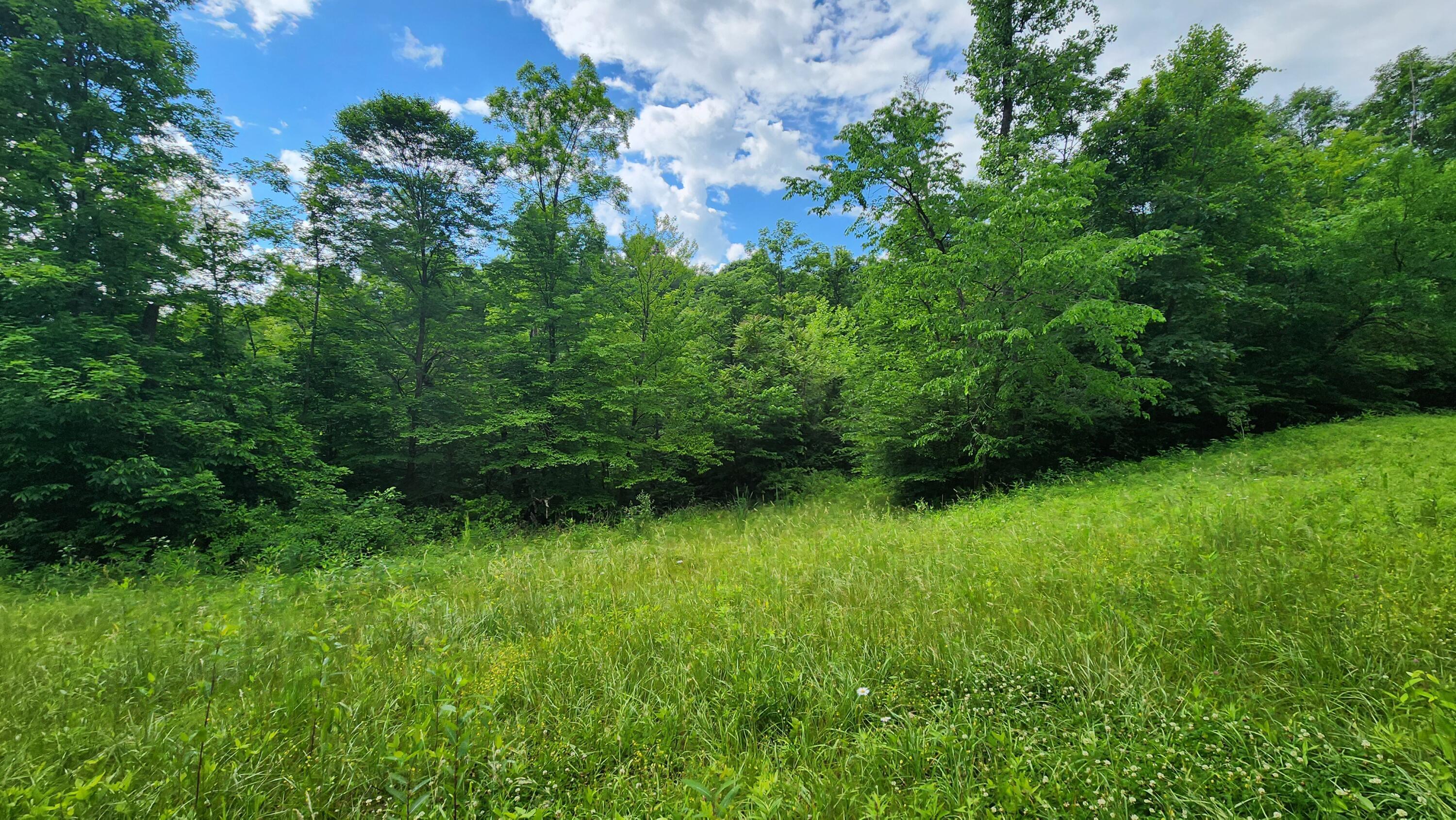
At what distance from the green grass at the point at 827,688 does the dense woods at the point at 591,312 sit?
413 cm

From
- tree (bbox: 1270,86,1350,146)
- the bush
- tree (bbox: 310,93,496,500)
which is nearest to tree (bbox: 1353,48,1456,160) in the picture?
tree (bbox: 1270,86,1350,146)

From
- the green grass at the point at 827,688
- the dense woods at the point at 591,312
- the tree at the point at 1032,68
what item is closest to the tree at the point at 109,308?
the dense woods at the point at 591,312

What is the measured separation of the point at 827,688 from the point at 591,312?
10369 millimetres

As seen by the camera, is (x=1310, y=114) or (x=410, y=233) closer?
(x=410, y=233)

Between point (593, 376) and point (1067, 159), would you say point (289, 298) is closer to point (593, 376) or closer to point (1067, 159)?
point (593, 376)

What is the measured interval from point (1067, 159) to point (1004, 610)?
14.8 metres

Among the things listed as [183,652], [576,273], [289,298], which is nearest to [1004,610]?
[183,652]

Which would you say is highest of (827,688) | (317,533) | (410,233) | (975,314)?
(410,233)

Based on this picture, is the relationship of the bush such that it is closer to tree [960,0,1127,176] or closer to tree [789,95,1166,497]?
tree [789,95,1166,497]

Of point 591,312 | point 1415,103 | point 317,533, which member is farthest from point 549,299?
point 1415,103

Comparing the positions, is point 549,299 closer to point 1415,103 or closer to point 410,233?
point 410,233

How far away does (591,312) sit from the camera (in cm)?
1115

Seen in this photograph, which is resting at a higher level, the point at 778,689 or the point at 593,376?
the point at 593,376

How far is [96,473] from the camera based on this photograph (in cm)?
658
